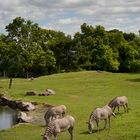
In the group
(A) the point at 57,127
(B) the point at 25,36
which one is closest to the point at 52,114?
(A) the point at 57,127

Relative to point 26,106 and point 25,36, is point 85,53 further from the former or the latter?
point 26,106

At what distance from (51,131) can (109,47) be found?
78.2 metres

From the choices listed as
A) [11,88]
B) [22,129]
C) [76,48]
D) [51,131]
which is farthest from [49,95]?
[76,48]

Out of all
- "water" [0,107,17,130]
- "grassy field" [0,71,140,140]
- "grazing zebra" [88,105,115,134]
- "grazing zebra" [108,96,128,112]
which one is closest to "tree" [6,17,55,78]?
"grassy field" [0,71,140,140]

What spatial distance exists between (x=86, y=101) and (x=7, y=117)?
8.66m

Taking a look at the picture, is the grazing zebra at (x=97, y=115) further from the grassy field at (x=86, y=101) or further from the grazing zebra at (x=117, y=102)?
the grazing zebra at (x=117, y=102)

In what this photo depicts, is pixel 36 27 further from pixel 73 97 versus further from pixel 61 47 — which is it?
pixel 61 47

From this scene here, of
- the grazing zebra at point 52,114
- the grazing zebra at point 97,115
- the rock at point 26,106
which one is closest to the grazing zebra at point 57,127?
the grazing zebra at point 97,115

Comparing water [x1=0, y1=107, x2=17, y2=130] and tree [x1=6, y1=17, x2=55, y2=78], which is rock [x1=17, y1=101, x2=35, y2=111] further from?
tree [x1=6, y1=17, x2=55, y2=78]

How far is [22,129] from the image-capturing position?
1278 inches

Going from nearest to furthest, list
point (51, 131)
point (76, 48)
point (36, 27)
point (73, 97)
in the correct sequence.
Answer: point (51, 131) < point (73, 97) < point (36, 27) < point (76, 48)

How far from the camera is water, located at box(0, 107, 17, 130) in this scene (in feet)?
124

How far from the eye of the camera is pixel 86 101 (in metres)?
45.9

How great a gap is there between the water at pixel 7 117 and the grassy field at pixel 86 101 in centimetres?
282
